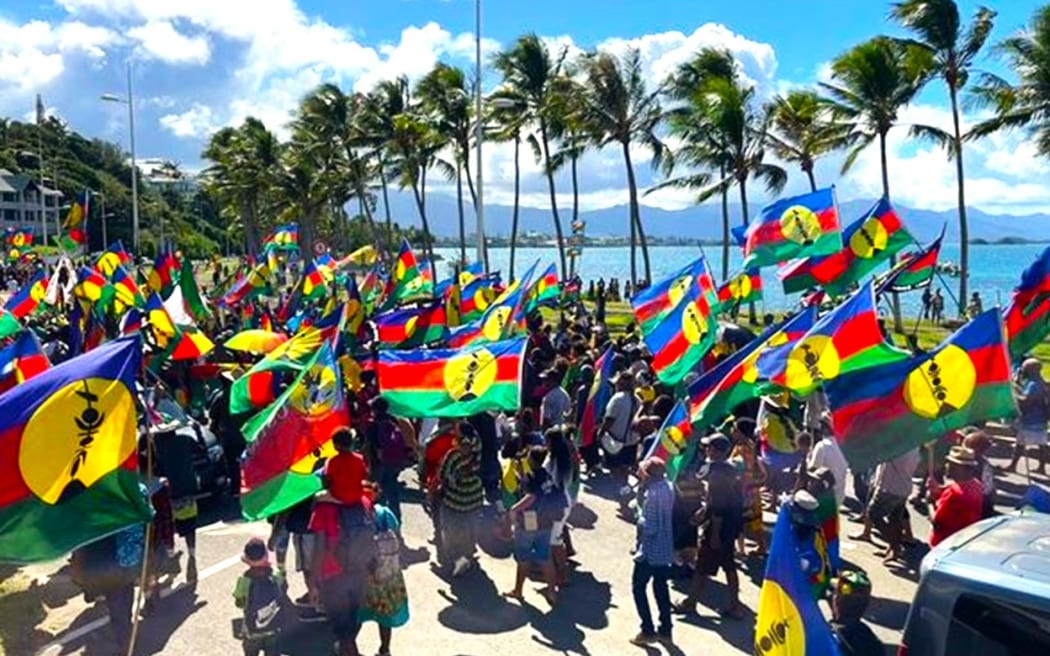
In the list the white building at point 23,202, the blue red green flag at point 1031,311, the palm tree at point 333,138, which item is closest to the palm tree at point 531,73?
the palm tree at point 333,138

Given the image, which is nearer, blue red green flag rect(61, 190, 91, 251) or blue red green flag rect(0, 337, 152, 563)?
blue red green flag rect(0, 337, 152, 563)

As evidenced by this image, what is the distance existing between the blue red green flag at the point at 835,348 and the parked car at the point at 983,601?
3929 millimetres

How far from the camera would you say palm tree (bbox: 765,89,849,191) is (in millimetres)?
28875

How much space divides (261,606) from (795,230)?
9797mm

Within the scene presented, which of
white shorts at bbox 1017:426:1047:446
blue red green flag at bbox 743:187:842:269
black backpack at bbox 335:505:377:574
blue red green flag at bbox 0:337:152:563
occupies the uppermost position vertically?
blue red green flag at bbox 743:187:842:269

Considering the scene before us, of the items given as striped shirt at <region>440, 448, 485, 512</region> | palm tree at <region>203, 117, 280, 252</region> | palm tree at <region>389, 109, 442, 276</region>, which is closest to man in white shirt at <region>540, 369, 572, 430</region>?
striped shirt at <region>440, 448, 485, 512</region>

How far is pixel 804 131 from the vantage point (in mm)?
30984

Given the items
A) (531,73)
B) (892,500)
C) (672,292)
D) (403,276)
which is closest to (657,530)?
(892,500)

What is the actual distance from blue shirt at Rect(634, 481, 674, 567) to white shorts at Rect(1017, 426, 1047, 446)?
715 cm

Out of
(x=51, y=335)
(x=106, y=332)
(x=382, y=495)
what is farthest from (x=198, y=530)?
(x=51, y=335)

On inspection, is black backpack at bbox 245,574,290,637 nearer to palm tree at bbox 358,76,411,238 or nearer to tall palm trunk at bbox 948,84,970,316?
tall palm trunk at bbox 948,84,970,316

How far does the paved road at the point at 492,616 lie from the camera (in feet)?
25.1

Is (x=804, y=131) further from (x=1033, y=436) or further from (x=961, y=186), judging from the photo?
(x=1033, y=436)

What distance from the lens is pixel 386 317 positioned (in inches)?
605
